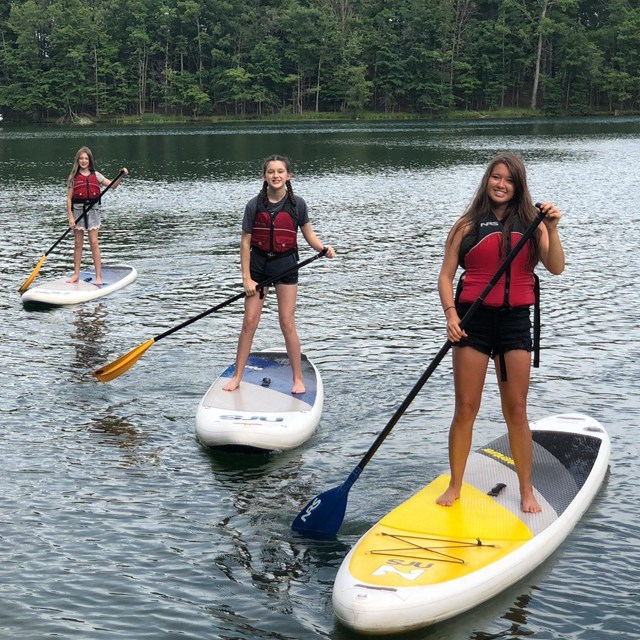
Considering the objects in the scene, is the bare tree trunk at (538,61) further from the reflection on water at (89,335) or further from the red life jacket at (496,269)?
the red life jacket at (496,269)

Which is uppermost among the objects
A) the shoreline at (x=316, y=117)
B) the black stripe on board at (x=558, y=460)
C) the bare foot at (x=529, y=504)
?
the bare foot at (x=529, y=504)

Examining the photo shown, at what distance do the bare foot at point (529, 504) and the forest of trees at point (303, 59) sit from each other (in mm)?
95631

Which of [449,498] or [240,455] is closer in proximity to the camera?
[449,498]

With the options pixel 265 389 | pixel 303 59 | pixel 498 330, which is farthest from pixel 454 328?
pixel 303 59

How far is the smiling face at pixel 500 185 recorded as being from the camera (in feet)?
21.3

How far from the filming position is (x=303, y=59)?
103938 mm

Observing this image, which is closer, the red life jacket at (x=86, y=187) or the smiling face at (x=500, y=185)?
the smiling face at (x=500, y=185)

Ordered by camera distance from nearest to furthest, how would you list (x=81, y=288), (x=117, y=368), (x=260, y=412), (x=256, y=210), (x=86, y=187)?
(x=260, y=412), (x=256, y=210), (x=117, y=368), (x=86, y=187), (x=81, y=288)

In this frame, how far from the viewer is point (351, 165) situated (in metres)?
45.3

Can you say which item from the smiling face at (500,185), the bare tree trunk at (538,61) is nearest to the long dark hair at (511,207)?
the smiling face at (500,185)

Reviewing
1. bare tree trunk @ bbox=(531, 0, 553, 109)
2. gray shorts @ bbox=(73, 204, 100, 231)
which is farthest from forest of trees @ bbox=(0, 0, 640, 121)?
gray shorts @ bbox=(73, 204, 100, 231)

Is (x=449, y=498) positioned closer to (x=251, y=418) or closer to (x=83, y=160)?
(x=251, y=418)

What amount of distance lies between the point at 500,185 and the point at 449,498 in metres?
2.17

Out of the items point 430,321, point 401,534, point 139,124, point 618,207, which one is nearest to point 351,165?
point 618,207
